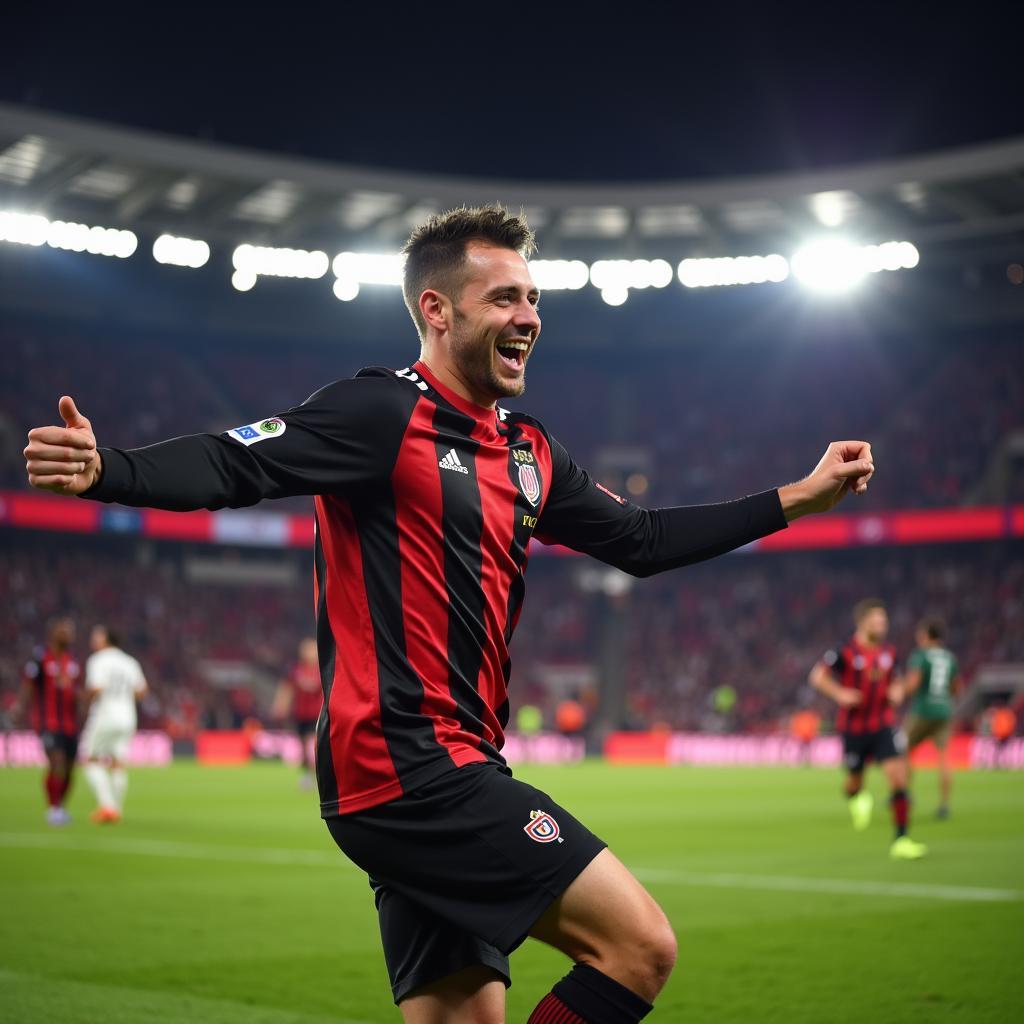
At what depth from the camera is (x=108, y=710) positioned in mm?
15672

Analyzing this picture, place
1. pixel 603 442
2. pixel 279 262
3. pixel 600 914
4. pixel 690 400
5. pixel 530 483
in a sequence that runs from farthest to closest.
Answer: pixel 690 400
pixel 603 442
pixel 279 262
pixel 530 483
pixel 600 914

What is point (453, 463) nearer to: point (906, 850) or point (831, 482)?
point (831, 482)

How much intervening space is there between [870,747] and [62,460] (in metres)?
11.9

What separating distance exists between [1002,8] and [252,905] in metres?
30.3

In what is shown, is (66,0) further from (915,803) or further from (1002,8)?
(915,803)

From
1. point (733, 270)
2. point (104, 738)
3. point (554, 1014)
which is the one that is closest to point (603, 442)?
point (733, 270)

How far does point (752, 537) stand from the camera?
161 inches

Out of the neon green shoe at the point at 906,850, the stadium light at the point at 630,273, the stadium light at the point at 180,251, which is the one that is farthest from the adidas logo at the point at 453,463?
the stadium light at the point at 630,273

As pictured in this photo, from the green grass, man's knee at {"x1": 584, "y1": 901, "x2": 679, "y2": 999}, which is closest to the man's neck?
man's knee at {"x1": 584, "y1": 901, "x2": 679, "y2": 999}

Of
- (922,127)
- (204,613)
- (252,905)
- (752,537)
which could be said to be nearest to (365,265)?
(204,613)

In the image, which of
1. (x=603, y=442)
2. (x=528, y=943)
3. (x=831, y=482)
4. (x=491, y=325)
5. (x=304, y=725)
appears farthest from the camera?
(x=603, y=442)

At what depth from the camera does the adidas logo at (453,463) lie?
3504 mm

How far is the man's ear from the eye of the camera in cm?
373

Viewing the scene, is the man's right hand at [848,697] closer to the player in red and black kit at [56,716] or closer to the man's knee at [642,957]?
the player in red and black kit at [56,716]
